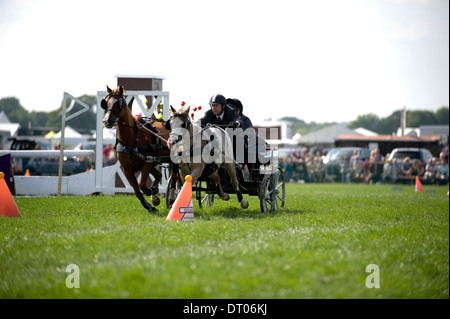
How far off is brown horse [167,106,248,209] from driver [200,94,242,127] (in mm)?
727

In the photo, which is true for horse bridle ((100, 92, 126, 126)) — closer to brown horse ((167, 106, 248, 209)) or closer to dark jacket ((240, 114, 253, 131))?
brown horse ((167, 106, 248, 209))

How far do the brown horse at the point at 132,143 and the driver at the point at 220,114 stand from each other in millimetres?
1025

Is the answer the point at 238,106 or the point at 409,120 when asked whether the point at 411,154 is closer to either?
the point at 238,106

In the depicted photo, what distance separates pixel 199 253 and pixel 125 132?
224 inches

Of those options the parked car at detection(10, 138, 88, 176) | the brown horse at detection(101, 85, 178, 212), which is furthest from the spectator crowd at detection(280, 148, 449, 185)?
the brown horse at detection(101, 85, 178, 212)

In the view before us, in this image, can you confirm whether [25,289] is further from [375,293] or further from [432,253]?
[432,253]

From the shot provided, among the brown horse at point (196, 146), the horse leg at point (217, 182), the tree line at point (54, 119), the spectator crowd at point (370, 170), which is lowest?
the spectator crowd at point (370, 170)

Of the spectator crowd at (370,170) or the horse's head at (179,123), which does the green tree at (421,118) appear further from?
the horse's head at (179,123)

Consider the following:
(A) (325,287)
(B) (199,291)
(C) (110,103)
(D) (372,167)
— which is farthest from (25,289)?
(D) (372,167)

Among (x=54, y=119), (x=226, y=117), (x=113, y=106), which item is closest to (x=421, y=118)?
(x=54, y=119)

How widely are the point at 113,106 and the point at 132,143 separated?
0.89 meters

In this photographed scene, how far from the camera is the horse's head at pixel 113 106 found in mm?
11141

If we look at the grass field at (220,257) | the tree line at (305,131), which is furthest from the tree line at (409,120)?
the grass field at (220,257)

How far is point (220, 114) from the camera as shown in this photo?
11914 millimetres
